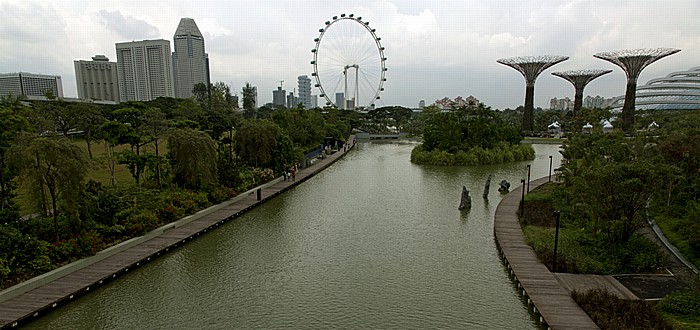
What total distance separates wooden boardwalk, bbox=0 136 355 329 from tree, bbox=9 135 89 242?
1.90 m

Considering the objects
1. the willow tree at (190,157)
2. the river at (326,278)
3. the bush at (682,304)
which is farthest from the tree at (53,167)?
the bush at (682,304)

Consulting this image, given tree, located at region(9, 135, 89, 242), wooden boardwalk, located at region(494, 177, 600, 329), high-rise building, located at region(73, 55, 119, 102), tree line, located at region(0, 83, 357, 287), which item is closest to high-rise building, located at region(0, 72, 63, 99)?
high-rise building, located at region(73, 55, 119, 102)

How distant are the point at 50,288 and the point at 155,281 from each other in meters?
2.51

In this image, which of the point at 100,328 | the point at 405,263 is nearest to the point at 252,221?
the point at 405,263

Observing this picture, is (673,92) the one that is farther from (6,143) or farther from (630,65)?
(6,143)

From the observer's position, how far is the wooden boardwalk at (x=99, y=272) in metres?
10.2

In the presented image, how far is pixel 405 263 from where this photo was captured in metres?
13.9

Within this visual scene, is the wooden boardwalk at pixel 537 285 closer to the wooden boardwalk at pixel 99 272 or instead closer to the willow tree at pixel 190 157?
the wooden boardwalk at pixel 99 272

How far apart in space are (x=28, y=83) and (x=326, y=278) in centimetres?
7288

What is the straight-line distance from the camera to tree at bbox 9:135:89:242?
1243cm

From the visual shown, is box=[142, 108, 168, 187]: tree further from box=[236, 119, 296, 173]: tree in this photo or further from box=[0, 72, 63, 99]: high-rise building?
box=[0, 72, 63, 99]: high-rise building

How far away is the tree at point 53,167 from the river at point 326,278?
10.2 ft

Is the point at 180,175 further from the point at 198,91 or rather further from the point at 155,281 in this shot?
the point at 198,91

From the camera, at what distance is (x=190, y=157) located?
65.9 ft
